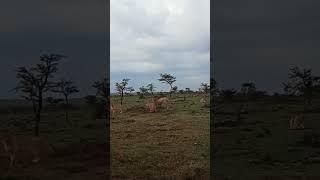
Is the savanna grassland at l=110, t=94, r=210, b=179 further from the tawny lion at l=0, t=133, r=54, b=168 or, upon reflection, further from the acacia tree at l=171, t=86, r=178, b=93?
the tawny lion at l=0, t=133, r=54, b=168

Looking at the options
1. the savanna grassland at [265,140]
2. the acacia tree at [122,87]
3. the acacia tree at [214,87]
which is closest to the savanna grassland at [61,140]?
the savanna grassland at [265,140]

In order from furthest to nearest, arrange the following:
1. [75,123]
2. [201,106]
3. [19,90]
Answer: [201,106] < [75,123] < [19,90]

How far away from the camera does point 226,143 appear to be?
10477mm

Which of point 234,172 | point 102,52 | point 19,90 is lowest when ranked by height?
point 234,172

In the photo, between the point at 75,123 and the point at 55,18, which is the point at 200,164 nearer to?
the point at 75,123

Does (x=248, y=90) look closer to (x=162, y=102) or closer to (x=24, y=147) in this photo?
(x=24, y=147)

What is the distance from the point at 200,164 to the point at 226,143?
0.62m

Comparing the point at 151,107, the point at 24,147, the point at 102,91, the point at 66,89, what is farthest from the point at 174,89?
the point at 24,147

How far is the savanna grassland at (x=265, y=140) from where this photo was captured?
31.1 feet

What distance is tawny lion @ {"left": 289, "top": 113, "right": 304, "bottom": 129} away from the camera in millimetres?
10198

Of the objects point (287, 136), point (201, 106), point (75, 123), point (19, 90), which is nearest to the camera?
point (19, 90)

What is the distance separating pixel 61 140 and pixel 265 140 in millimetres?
3605

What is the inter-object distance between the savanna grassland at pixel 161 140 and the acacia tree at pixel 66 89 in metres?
1.69

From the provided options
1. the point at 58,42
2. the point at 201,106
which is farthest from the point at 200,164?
the point at 201,106
